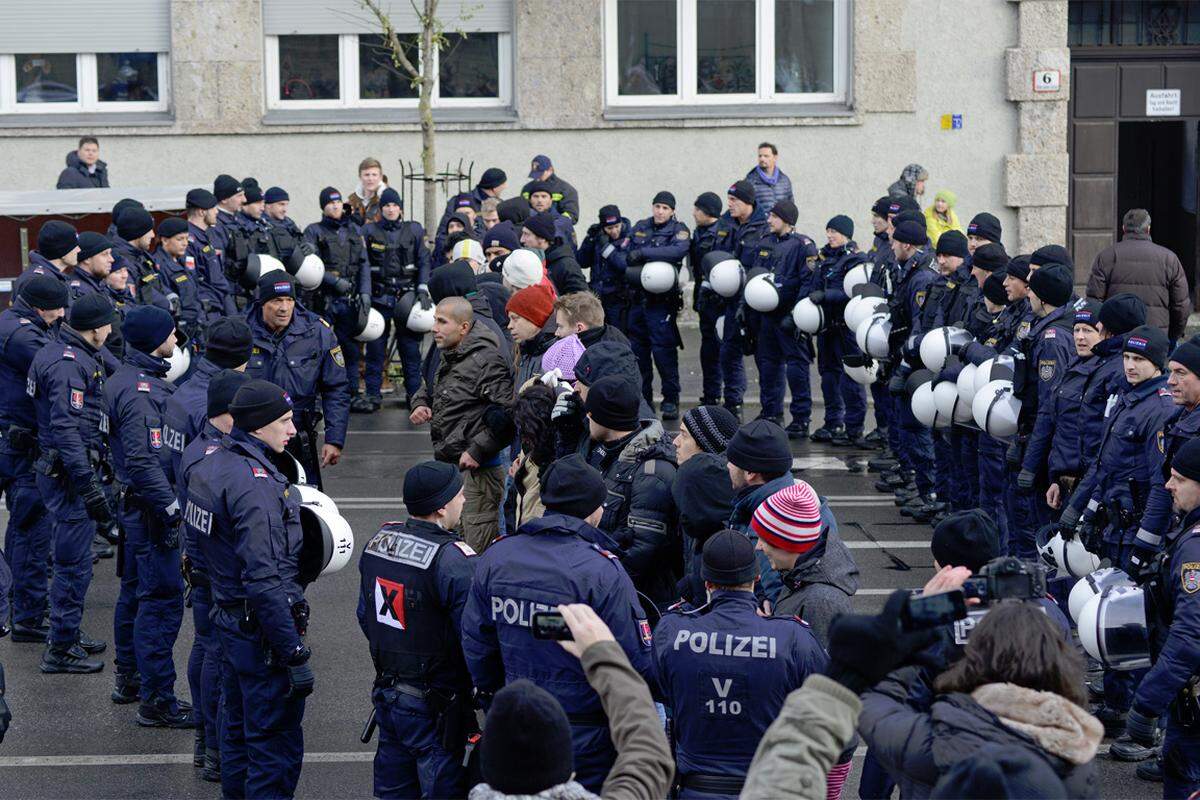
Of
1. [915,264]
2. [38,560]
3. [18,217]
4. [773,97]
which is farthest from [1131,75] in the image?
[38,560]

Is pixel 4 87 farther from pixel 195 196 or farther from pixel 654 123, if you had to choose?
pixel 654 123

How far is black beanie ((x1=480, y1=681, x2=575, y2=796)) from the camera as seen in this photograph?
139 inches

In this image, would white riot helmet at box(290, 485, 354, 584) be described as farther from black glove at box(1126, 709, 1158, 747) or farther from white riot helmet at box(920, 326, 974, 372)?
white riot helmet at box(920, 326, 974, 372)

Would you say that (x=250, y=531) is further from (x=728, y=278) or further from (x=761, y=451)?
(x=728, y=278)

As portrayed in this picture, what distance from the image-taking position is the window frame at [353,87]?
19.5 m

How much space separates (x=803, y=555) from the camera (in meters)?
5.69

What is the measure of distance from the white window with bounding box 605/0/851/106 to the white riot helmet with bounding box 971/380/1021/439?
10.4 meters

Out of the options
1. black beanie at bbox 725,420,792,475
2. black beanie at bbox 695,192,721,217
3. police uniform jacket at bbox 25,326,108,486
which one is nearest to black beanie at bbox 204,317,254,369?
police uniform jacket at bbox 25,326,108,486

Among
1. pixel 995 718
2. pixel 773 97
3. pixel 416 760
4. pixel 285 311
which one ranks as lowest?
pixel 416 760

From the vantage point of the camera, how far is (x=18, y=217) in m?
15.5

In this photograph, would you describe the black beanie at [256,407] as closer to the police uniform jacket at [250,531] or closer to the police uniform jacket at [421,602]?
the police uniform jacket at [250,531]

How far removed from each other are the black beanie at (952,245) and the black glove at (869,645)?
328 inches

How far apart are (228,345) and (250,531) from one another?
1941mm

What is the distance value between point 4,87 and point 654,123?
827 centimetres
